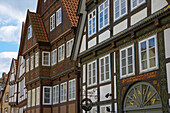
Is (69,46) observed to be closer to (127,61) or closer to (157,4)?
(127,61)

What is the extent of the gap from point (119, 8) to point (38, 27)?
1324 centimetres

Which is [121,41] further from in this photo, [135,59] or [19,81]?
[19,81]

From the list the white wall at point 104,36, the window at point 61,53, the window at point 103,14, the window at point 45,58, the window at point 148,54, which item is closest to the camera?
the window at point 148,54

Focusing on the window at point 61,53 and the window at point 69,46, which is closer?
the window at point 69,46

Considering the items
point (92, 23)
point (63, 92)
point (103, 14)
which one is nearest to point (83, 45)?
point (92, 23)

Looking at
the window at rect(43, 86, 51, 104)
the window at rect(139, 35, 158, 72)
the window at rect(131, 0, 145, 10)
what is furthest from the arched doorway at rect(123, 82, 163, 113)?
the window at rect(43, 86, 51, 104)

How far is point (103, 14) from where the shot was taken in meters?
19.0

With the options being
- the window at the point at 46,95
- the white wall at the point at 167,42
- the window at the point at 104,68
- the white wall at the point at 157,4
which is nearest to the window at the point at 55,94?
the window at the point at 46,95

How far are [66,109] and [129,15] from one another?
34.2ft

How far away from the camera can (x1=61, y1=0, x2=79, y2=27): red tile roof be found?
78.1 feet

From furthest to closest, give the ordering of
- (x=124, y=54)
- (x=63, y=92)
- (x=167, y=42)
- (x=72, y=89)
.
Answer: (x=63, y=92), (x=72, y=89), (x=124, y=54), (x=167, y=42)

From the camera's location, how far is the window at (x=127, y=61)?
15846 millimetres

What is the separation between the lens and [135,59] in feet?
50.9

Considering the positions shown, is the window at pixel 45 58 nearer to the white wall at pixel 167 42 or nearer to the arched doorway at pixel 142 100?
the arched doorway at pixel 142 100
